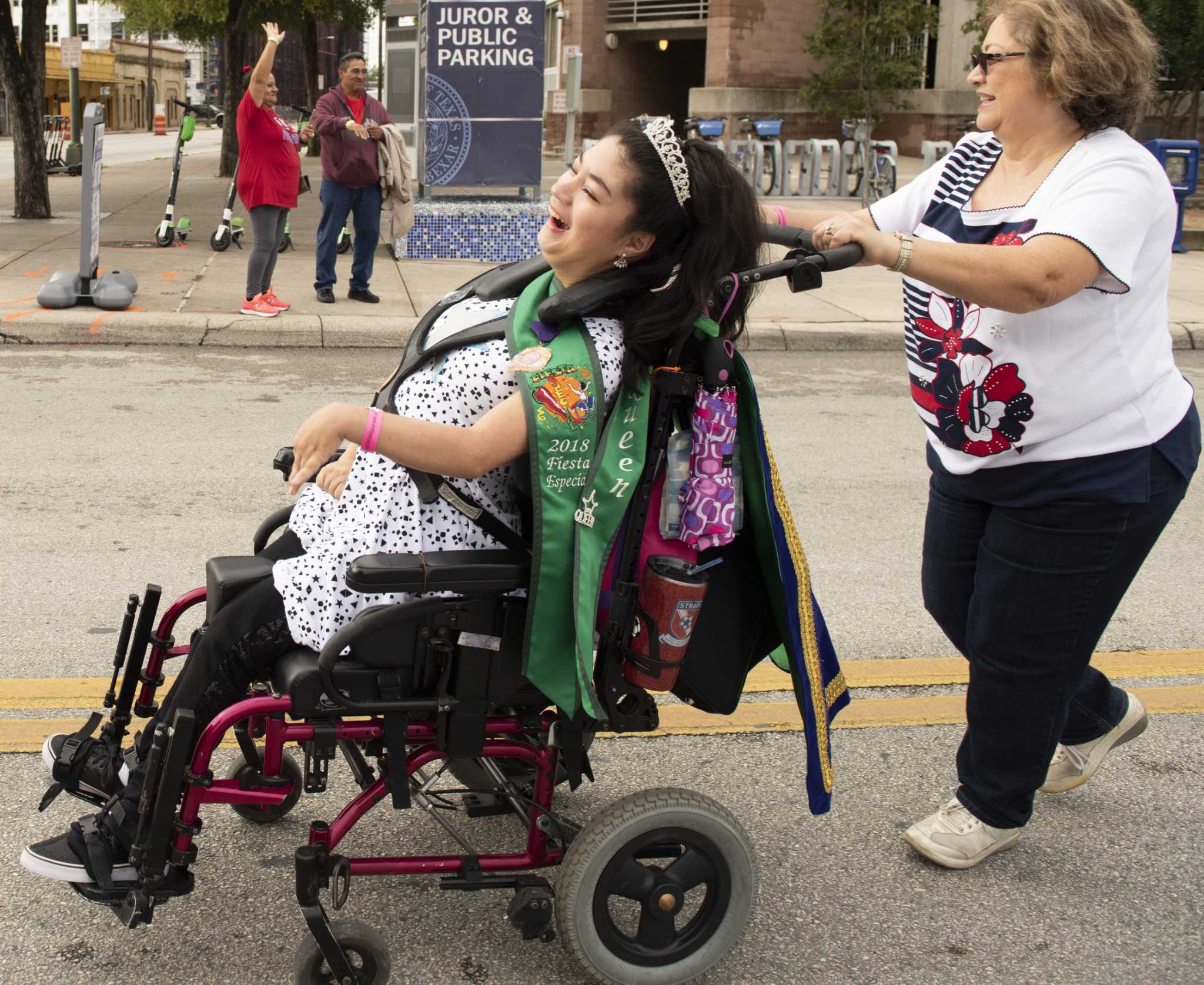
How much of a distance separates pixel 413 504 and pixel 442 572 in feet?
0.74

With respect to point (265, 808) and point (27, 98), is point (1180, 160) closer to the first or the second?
point (27, 98)

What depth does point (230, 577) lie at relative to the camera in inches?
99.1

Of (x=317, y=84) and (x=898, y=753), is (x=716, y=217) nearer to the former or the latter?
(x=898, y=753)

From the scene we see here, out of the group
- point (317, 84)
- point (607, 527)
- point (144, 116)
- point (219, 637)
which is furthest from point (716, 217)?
point (144, 116)

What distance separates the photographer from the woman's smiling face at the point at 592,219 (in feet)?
7.70

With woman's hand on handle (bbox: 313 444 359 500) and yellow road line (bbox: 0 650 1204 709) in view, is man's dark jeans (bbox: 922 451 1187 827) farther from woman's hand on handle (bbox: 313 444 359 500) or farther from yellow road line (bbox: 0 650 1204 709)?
woman's hand on handle (bbox: 313 444 359 500)

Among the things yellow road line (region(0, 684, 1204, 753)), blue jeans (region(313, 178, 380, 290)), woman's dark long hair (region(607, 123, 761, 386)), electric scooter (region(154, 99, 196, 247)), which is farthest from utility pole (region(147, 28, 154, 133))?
woman's dark long hair (region(607, 123, 761, 386))

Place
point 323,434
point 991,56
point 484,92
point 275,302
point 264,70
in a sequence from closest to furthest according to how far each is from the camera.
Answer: point 323,434 → point 991,56 → point 264,70 → point 275,302 → point 484,92

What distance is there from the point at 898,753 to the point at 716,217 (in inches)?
69.4

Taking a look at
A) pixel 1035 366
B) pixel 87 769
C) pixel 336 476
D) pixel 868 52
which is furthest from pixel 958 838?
pixel 868 52

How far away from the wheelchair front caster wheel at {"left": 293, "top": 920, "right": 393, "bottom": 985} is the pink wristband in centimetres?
89

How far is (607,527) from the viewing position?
229 centimetres

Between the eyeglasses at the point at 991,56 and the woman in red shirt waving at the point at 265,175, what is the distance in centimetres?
695

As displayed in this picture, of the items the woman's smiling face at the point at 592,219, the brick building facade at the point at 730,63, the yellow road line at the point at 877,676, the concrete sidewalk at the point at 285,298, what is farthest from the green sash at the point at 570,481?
the brick building facade at the point at 730,63
